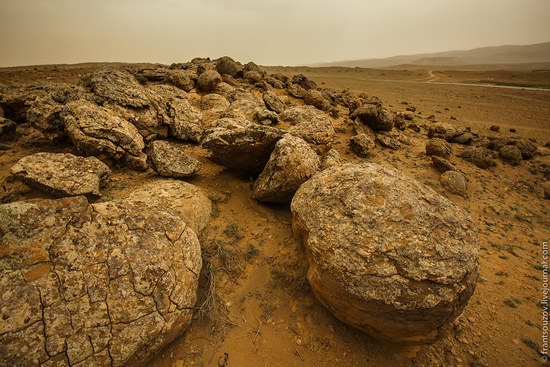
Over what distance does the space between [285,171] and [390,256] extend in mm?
2592

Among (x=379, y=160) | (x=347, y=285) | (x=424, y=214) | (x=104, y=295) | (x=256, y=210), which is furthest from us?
(x=379, y=160)

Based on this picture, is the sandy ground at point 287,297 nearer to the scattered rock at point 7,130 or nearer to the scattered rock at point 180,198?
the scattered rock at point 180,198

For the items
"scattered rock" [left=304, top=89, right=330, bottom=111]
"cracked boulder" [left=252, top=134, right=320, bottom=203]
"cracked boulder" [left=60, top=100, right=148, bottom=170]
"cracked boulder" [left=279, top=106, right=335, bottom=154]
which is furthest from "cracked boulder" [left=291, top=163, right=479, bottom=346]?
"scattered rock" [left=304, top=89, right=330, bottom=111]

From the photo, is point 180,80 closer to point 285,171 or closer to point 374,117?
point 374,117

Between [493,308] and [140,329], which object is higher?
[140,329]

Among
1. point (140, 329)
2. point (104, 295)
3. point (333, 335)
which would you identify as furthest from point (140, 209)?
point (333, 335)

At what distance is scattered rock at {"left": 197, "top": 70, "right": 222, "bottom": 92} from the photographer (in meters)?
12.4

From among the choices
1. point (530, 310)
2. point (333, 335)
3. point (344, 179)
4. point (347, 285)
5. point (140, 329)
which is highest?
point (344, 179)

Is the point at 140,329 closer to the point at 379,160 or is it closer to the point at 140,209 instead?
the point at 140,209

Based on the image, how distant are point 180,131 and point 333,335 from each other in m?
6.21

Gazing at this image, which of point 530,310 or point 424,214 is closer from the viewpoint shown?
point 424,214

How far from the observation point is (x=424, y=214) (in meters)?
3.85

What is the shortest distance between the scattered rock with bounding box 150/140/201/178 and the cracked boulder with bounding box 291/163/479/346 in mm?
3029

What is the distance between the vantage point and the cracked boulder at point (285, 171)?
17.7ft
